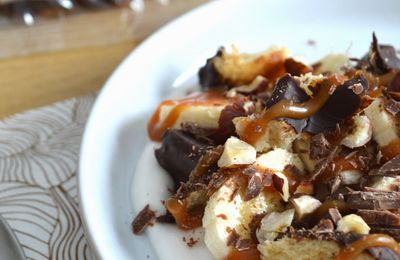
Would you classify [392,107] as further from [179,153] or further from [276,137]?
[179,153]

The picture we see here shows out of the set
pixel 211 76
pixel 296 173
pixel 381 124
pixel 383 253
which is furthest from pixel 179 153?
pixel 383 253

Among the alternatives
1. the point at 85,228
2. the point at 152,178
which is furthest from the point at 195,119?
the point at 85,228

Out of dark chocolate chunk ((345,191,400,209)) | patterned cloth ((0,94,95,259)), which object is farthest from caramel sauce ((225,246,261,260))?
patterned cloth ((0,94,95,259))

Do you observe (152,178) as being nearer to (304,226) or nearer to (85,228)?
(85,228)

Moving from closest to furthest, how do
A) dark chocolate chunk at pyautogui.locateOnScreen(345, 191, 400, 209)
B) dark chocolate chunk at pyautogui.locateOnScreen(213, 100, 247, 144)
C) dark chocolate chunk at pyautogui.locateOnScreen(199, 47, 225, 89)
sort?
dark chocolate chunk at pyautogui.locateOnScreen(345, 191, 400, 209) → dark chocolate chunk at pyautogui.locateOnScreen(213, 100, 247, 144) → dark chocolate chunk at pyautogui.locateOnScreen(199, 47, 225, 89)

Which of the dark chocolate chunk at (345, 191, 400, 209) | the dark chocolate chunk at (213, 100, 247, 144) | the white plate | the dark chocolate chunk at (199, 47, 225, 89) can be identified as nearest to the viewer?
the dark chocolate chunk at (345, 191, 400, 209)

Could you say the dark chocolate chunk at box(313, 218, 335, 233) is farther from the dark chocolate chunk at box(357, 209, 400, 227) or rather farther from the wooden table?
the wooden table
